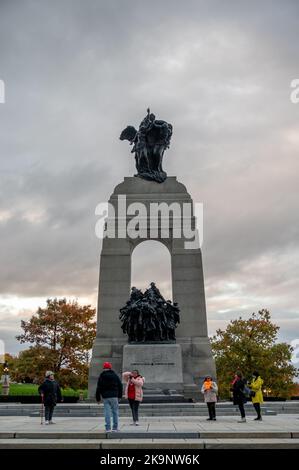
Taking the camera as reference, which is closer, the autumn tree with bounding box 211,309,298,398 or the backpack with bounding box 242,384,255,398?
the backpack with bounding box 242,384,255,398

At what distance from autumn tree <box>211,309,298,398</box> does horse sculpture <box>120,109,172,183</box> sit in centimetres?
2574

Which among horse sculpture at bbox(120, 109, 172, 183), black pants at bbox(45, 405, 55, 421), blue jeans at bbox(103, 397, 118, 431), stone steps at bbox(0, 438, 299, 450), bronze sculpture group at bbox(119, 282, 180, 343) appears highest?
horse sculpture at bbox(120, 109, 172, 183)

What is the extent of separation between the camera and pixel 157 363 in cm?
2227

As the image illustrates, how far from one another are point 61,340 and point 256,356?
18732 millimetres

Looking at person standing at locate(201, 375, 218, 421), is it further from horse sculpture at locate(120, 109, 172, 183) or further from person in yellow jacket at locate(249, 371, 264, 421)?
horse sculpture at locate(120, 109, 172, 183)

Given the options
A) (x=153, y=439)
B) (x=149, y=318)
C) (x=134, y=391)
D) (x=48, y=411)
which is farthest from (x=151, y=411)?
(x=153, y=439)

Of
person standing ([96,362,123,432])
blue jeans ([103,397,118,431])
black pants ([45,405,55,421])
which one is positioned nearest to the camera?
blue jeans ([103,397,118,431])

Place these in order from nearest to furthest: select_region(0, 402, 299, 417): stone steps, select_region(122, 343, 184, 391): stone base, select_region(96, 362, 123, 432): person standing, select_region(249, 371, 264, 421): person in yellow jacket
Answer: select_region(96, 362, 123, 432): person standing, select_region(249, 371, 264, 421): person in yellow jacket, select_region(0, 402, 299, 417): stone steps, select_region(122, 343, 184, 391): stone base

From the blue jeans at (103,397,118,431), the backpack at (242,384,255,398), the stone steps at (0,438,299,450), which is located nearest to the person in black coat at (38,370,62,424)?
the blue jeans at (103,397,118,431)

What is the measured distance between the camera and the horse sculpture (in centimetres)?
2814

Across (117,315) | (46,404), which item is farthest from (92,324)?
(46,404)

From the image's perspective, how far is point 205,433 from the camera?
10.3 metres
